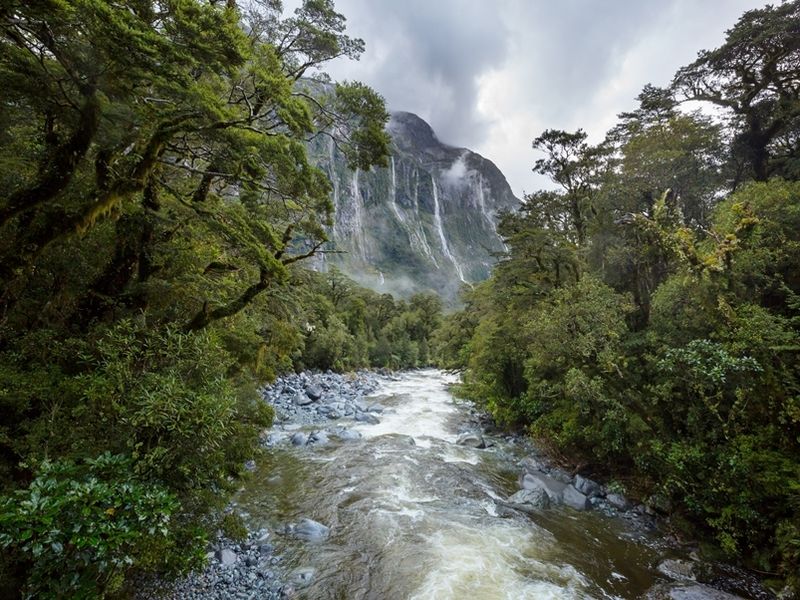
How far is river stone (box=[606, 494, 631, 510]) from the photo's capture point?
9.80 metres

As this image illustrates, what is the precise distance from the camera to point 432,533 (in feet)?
27.3

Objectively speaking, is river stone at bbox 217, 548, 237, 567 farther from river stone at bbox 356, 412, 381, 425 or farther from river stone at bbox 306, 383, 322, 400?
river stone at bbox 306, 383, 322, 400

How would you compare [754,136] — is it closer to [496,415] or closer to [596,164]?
[596,164]

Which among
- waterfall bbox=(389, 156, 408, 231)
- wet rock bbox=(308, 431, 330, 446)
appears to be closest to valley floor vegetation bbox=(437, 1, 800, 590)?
wet rock bbox=(308, 431, 330, 446)

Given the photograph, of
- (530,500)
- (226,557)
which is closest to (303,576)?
(226,557)

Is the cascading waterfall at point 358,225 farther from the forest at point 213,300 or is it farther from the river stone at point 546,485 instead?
the river stone at point 546,485

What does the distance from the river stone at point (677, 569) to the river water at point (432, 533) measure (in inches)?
7.7

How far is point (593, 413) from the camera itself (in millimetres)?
11219

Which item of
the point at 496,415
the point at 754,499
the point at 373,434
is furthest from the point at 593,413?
the point at 373,434

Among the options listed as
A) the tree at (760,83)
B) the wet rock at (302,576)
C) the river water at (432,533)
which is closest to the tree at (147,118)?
the wet rock at (302,576)

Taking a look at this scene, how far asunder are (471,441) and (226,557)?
35.7 ft

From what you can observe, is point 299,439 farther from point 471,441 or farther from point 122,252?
point 122,252

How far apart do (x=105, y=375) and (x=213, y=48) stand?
477 cm

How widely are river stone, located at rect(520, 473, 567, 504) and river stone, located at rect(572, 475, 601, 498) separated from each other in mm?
439
